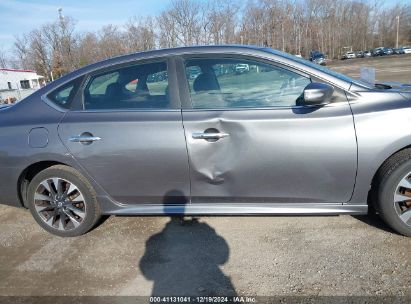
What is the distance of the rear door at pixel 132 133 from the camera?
281 centimetres

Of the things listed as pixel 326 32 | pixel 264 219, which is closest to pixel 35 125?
pixel 264 219

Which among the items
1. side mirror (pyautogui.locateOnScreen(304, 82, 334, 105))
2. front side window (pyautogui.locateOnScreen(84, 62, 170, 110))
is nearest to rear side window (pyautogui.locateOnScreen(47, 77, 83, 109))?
front side window (pyautogui.locateOnScreen(84, 62, 170, 110))

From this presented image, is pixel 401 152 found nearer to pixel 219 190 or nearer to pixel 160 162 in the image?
A: pixel 219 190

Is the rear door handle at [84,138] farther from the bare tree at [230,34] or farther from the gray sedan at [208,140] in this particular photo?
the bare tree at [230,34]

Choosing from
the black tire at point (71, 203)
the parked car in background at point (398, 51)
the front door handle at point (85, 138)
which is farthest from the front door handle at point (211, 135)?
the parked car in background at point (398, 51)

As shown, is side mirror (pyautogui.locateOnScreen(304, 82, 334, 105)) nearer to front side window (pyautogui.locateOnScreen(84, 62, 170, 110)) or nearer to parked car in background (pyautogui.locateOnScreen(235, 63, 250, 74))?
parked car in background (pyautogui.locateOnScreen(235, 63, 250, 74))

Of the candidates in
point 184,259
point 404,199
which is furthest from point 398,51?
point 184,259

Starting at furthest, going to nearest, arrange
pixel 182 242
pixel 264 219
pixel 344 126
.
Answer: pixel 264 219
pixel 182 242
pixel 344 126

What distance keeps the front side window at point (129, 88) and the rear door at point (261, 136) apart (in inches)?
8.8

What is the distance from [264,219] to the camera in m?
3.31

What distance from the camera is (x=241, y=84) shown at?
2.83 m

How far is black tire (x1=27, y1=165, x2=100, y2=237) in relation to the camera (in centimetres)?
306

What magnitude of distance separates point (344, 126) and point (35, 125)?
2.66 m

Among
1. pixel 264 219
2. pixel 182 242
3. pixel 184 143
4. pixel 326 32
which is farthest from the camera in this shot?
pixel 326 32
